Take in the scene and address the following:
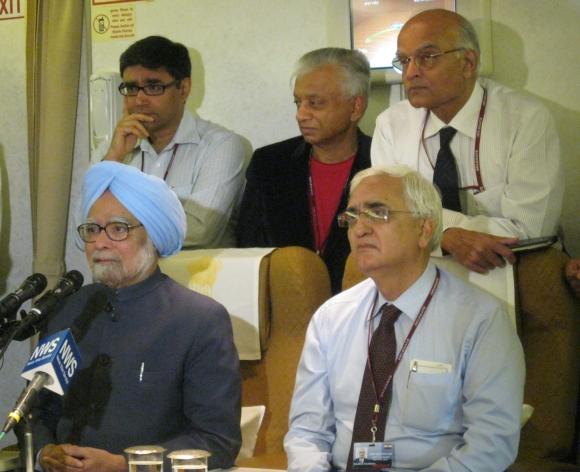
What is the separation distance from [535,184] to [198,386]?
1306 mm

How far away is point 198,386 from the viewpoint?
2.78 metres

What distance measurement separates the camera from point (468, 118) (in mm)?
3428

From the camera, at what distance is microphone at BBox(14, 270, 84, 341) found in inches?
92.4

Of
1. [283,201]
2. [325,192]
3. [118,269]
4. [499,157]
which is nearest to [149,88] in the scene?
[283,201]

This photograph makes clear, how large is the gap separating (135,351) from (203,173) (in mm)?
1237

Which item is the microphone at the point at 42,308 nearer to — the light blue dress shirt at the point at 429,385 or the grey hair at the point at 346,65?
the light blue dress shirt at the point at 429,385

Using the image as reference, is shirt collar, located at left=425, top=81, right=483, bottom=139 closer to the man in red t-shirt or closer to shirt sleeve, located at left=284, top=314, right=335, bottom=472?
the man in red t-shirt

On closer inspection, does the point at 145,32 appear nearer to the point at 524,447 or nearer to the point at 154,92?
the point at 154,92

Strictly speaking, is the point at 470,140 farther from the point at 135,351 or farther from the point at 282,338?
the point at 135,351

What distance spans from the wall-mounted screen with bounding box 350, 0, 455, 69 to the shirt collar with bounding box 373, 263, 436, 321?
1.46 meters

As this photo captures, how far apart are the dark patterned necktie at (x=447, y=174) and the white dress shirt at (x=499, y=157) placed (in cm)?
3

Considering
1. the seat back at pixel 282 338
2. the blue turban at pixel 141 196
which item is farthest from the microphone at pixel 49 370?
the seat back at pixel 282 338

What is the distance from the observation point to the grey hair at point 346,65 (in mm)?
3814

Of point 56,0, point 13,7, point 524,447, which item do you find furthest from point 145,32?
point 524,447
